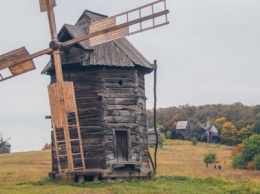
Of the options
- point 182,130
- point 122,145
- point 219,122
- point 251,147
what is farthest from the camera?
point 219,122

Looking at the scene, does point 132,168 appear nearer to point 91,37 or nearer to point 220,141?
point 91,37

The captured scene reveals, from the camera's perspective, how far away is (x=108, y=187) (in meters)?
18.6

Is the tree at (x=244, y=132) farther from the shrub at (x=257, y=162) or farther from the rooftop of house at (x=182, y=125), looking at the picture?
the shrub at (x=257, y=162)

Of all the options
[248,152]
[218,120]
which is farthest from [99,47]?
[218,120]

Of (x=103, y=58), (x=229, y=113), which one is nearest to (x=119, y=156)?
(x=103, y=58)

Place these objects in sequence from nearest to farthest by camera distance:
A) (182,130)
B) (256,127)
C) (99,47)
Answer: (99,47) → (256,127) → (182,130)

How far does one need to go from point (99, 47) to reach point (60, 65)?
2.44 metres

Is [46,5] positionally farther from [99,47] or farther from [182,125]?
[182,125]

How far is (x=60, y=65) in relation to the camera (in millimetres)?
20312

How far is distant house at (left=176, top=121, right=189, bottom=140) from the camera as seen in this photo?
358 ft

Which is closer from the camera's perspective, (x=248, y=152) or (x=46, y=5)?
(x=46, y=5)

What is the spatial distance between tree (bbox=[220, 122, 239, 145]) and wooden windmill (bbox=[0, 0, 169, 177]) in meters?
87.2

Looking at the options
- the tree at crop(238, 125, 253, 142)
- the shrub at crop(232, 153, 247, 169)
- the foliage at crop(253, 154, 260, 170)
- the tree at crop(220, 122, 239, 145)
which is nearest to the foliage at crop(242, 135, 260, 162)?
the shrub at crop(232, 153, 247, 169)

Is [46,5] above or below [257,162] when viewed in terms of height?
above
